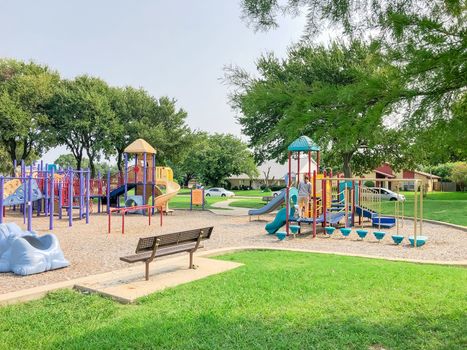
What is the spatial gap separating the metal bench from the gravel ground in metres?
1.52

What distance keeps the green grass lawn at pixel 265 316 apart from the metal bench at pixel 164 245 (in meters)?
0.90

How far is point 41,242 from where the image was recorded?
8.82m

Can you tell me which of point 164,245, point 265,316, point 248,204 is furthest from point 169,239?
point 248,204

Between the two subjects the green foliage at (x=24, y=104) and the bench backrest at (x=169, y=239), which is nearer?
the bench backrest at (x=169, y=239)

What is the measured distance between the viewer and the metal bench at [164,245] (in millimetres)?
6945

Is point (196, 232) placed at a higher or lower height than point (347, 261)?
higher

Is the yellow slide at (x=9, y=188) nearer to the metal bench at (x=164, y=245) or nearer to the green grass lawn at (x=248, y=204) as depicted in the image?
the metal bench at (x=164, y=245)

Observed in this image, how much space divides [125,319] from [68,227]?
12.4 m

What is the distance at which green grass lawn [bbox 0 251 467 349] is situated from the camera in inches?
168

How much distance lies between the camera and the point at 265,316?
5.03 m

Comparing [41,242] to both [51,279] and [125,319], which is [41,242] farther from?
[125,319]

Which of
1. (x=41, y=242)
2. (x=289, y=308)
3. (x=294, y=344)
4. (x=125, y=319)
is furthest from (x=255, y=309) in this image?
(x=41, y=242)

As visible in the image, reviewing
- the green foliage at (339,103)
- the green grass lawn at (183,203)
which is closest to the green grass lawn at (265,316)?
the green foliage at (339,103)

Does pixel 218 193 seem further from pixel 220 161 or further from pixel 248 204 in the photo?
pixel 248 204
